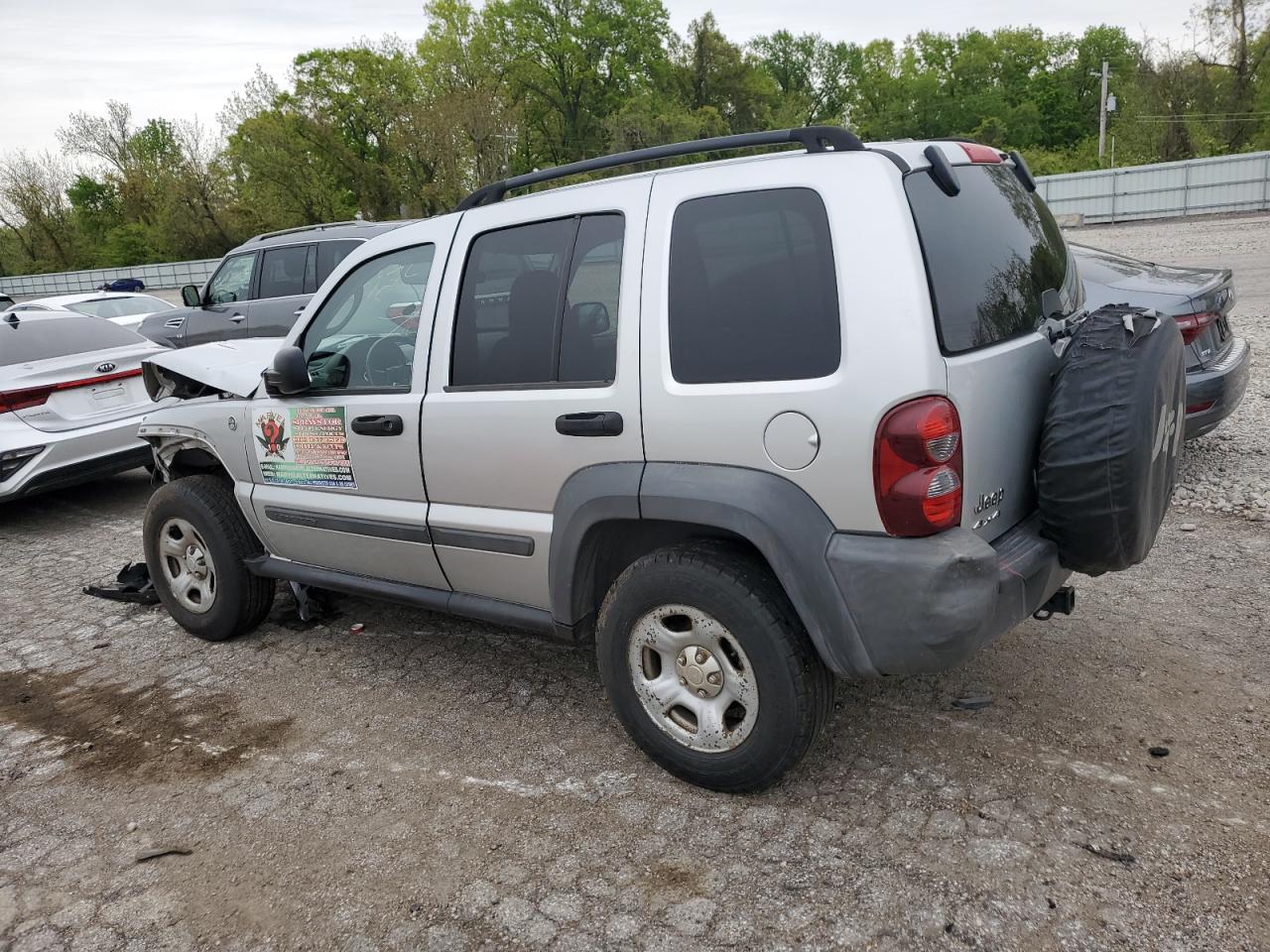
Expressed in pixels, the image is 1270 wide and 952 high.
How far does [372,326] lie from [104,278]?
52760 millimetres

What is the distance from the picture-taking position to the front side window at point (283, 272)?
1018 centimetres

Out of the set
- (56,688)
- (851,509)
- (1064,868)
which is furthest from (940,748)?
(56,688)

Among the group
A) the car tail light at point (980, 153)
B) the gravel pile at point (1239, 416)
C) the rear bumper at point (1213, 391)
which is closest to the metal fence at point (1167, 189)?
the gravel pile at point (1239, 416)

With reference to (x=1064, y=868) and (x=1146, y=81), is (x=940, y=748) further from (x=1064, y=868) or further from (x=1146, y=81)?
(x=1146, y=81)

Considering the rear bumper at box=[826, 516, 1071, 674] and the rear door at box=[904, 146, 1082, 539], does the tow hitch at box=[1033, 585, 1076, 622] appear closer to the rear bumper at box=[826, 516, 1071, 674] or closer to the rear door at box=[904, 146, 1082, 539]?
the rear door at box=[904, 146, 1082, 539]

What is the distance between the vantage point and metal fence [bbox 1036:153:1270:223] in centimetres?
2686

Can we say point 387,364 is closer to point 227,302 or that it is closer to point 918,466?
point 918,466

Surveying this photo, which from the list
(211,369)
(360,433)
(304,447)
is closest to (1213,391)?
(360,433)

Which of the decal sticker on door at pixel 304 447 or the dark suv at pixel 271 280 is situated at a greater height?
the dark suv at pixel 271 280

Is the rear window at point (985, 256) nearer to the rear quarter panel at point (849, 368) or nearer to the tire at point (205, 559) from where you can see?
the rear quarter panel at point (849, 368)

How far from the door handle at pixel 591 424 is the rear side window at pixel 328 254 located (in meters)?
7.43

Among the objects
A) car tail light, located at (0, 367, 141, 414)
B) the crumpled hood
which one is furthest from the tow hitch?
car tail light, located at (0, 367, 141, 414)

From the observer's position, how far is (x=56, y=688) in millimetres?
4215

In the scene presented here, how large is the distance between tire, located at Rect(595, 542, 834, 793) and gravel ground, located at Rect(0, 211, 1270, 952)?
0.18 m
